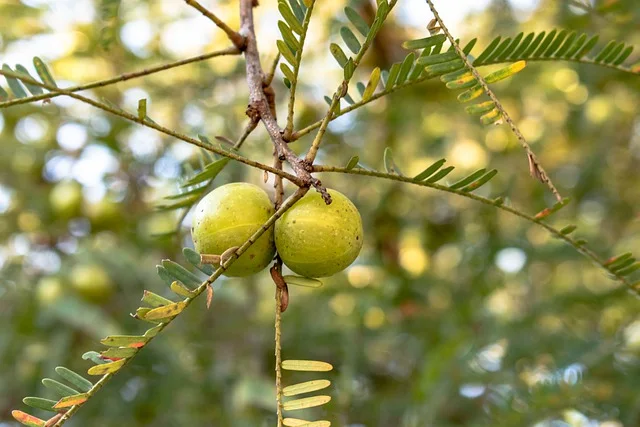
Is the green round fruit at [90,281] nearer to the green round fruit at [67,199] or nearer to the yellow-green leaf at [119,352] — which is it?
the green round fruit at [67,199]

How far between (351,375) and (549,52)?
1.52m

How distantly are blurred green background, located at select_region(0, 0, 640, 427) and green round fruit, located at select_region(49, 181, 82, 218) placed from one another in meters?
0.01

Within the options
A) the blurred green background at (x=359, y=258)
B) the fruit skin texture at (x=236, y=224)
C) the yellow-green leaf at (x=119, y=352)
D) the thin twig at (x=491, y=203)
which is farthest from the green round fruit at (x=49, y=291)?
the thin twig at (x=491, y=203)

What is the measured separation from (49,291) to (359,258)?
4.29ft

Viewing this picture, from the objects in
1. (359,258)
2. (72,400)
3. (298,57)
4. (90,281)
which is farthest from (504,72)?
(90,281)

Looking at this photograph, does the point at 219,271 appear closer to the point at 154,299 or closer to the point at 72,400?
the point at 154,299

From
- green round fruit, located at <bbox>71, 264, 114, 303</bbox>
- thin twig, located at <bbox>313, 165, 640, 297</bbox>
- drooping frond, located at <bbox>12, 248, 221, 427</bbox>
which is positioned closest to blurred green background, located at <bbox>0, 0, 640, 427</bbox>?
green round fruit, located at <bbox>71, 264, 114, 303</bbox>

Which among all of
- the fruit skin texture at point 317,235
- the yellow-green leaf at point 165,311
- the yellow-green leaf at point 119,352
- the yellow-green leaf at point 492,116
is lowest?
the yellow-green leaf at point 119,352

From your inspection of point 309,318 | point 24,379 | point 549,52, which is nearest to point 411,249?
point 309,318

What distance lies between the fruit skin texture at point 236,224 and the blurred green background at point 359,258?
121cm

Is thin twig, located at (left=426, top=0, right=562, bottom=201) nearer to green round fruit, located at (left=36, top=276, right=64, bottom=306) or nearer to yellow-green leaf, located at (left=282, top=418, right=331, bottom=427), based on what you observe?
yellow-green leaf, located at (left=282, top=418, right=331, bottom=427)

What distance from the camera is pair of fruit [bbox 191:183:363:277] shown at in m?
1.07

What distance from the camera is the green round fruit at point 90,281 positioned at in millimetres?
2779

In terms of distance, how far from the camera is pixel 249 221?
1.09 metres
